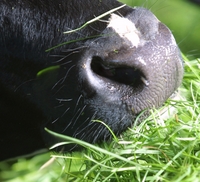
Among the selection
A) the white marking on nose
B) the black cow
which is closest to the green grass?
the black cow

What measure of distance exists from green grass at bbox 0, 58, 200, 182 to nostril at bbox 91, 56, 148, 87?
0.13 m

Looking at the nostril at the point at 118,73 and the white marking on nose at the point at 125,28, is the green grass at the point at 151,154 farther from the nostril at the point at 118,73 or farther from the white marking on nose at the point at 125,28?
the white marking on nose at the point at 125,28

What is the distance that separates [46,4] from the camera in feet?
6.00

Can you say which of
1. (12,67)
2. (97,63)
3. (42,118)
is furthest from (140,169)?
(12,67)

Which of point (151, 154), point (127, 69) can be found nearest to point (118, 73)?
point (127, 69)

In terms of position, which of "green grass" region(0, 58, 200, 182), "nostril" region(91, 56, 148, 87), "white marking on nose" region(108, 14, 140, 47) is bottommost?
"green grass" region(0, 58, 200, 182)

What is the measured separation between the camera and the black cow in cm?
166

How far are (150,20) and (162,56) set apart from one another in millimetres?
140

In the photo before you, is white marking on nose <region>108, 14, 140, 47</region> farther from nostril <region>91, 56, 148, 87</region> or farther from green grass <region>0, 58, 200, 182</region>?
green grass <region>0, 58, 200, 182</region>

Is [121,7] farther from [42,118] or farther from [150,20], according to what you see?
[42,118]

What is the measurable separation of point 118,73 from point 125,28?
0.50 feet

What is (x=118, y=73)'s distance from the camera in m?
1.66

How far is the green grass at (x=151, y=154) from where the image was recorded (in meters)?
1.54

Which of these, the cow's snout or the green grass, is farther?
the cow's snout
